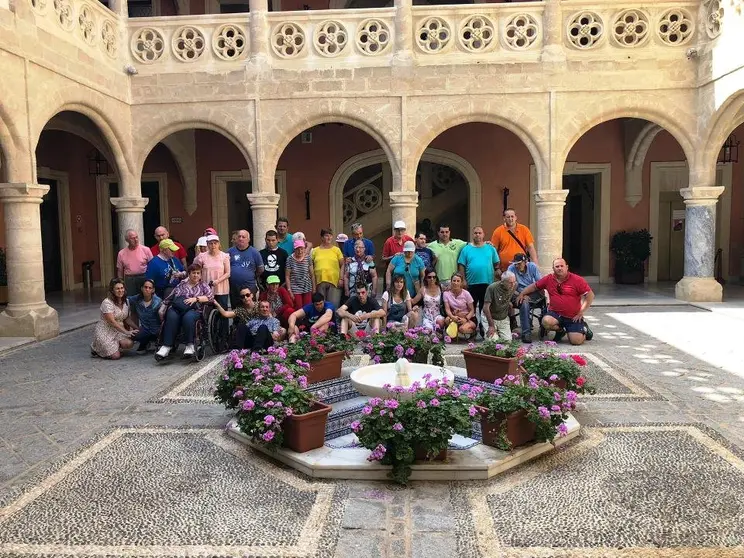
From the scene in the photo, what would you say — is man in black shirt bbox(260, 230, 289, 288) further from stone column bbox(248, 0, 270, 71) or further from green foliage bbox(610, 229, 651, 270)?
green foliage bbox(610, 229, 651, 270)

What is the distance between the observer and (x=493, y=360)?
200 inches

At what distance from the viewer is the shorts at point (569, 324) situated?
740 cm

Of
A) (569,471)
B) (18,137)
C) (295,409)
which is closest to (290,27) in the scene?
(18,137)

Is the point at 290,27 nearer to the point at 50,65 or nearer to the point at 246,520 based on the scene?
the point at 50,65

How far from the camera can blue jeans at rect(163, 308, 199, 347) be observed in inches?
263

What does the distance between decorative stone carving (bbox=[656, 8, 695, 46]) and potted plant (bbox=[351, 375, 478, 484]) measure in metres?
8.86

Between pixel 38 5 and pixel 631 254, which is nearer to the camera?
pixel 38 5

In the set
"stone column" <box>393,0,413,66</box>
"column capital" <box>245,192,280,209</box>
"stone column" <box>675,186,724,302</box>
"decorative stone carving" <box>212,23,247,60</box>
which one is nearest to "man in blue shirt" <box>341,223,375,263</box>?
"column capital" <box>245,192,280,209</box>

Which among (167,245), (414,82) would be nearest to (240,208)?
(414,82)

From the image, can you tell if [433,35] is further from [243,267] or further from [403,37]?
[243,267]

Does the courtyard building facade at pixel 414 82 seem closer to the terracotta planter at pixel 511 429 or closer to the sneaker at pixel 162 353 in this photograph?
the sneaker at pixel 162 353

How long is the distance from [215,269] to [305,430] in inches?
145

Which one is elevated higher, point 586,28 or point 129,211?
point 586,28

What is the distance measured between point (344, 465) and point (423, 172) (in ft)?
40.8
